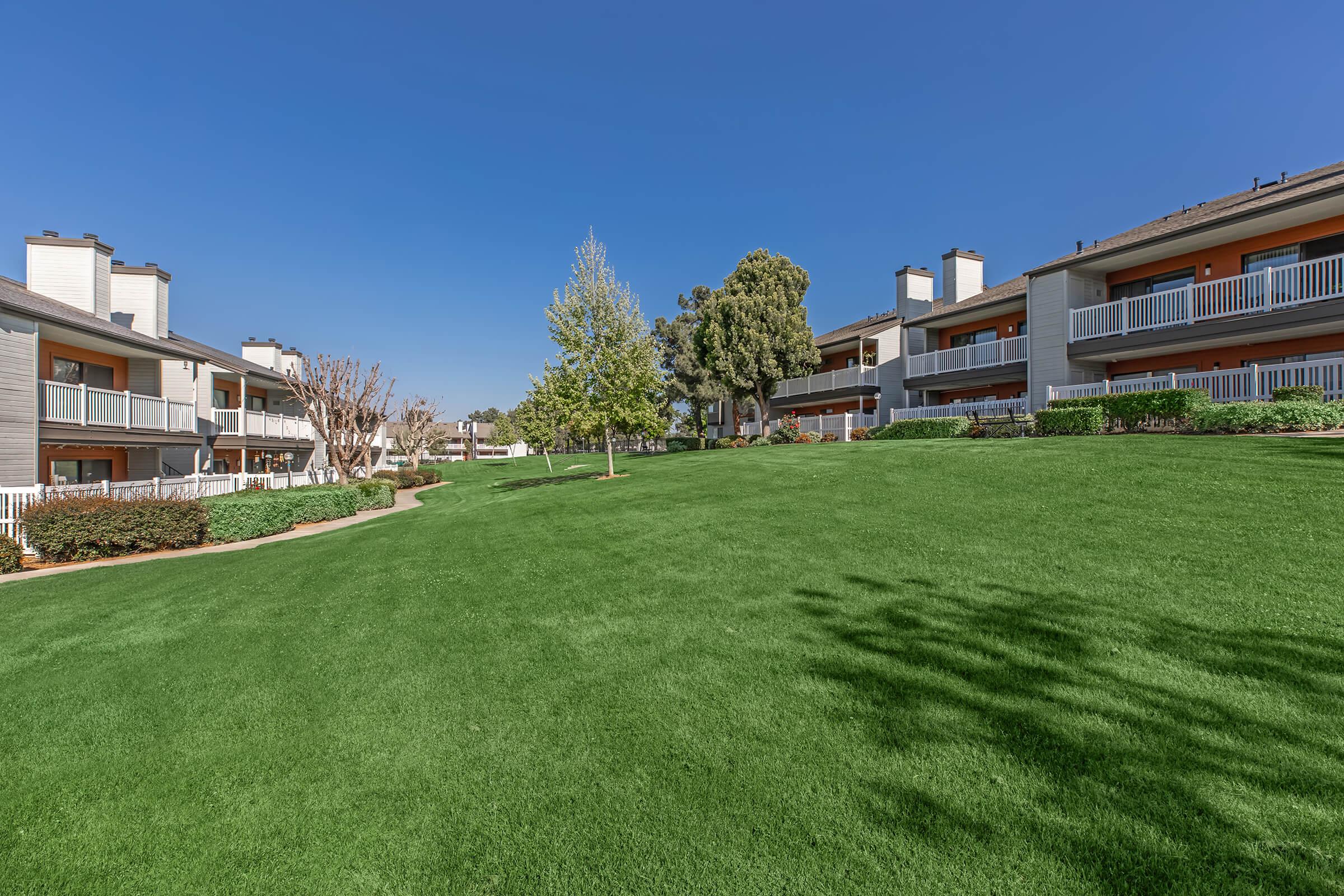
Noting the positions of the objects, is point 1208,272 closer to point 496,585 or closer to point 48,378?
point 496,585

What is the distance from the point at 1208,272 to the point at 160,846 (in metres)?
24.5

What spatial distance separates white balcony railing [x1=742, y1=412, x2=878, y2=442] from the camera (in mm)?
26031

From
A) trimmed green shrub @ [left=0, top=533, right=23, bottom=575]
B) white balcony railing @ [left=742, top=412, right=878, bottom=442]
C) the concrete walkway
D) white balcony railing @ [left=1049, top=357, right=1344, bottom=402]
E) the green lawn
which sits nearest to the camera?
the green lawn

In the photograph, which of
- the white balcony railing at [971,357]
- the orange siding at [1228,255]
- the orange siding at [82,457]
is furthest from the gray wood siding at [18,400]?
the orange siding at [1228,255]

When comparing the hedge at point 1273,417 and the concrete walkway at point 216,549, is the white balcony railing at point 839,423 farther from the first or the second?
the concrete walkway at point 216,549

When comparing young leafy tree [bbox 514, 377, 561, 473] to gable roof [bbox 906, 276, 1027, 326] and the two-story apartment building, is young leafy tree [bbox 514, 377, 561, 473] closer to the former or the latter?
gable roof [bbox 906, 276, 1027, 326]

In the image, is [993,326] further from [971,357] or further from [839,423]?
[839,423]

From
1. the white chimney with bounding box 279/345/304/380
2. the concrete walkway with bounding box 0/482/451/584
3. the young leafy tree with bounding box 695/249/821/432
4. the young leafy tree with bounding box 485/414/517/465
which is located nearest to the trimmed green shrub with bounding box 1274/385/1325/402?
the young leafy tree with bounding box 695/249/821/432

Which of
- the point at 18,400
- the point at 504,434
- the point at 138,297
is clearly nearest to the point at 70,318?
the point at 18,400

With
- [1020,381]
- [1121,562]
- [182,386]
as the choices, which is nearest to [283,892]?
[1121,562]

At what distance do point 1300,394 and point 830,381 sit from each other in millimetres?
17869

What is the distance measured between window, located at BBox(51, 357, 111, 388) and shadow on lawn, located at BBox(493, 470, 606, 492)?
13292mm

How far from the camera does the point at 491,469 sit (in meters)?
43.0

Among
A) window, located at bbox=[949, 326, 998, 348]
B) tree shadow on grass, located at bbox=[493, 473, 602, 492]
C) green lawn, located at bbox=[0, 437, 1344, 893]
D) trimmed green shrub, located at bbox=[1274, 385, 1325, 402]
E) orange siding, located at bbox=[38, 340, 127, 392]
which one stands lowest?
green lawn, located at bbox=[0, 437, 1344, 893]
